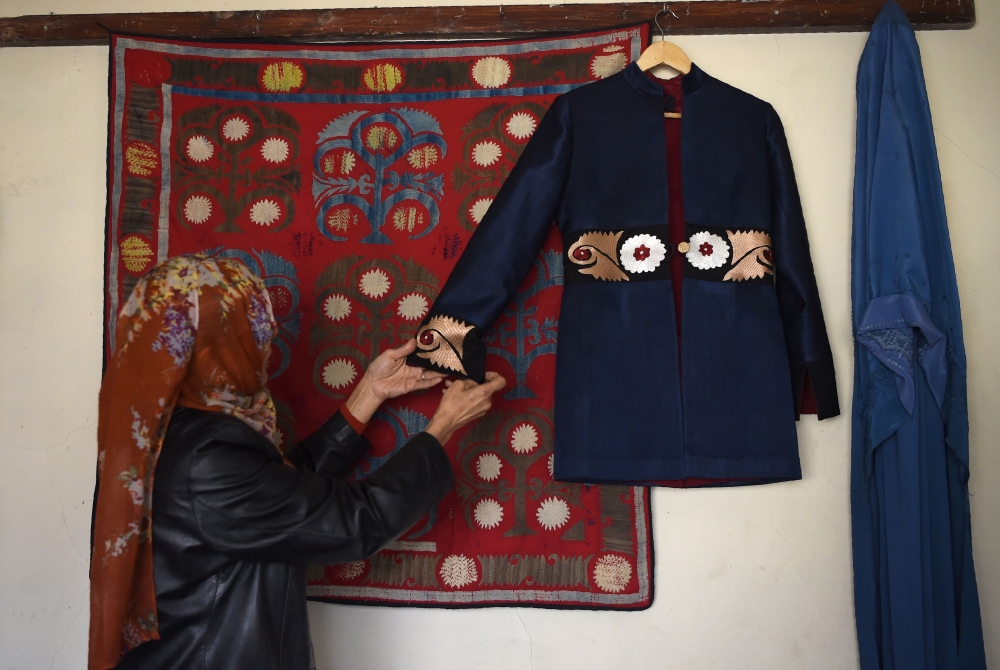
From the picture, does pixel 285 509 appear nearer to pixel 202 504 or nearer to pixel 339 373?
pixel 202 504

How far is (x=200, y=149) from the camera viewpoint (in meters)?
1.95

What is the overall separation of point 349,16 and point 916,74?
4.71ft

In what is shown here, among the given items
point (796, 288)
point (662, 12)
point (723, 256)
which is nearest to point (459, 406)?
point (723, 256)

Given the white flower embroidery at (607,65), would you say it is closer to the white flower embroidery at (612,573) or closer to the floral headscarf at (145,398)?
the floral headscarf at (145,398)

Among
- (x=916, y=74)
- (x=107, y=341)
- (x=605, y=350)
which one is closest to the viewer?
(x=605, y=350)

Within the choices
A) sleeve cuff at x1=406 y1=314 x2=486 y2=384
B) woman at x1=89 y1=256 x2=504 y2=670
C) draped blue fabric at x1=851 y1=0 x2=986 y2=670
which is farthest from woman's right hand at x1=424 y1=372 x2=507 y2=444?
draped blue fabric at x1=851 y1=0 x2=986 y2=670

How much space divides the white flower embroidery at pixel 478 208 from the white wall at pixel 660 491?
0.56 meters

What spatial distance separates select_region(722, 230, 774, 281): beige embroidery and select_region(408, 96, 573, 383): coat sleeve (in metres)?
0.42

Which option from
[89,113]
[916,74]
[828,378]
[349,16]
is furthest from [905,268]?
[89,113]

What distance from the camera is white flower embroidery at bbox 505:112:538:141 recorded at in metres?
1.90

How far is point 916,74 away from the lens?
70.7 inches

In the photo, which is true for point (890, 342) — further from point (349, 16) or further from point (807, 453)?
point (349, 16)

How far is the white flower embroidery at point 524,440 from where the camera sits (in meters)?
1.85

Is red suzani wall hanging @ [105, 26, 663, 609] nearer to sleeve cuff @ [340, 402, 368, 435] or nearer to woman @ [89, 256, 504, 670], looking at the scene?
sleeve cuff @ [340, 402, 368, 435]
